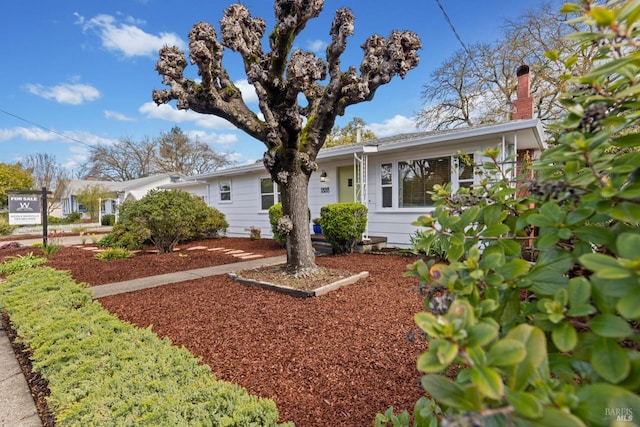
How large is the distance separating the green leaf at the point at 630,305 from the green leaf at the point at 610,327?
0.06 m

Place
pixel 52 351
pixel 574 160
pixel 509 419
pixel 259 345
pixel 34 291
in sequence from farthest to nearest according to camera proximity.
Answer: pixel 34 291 → pixel 259 345 → pixel 52 351 → pixel 574 160 → pixel 509 419

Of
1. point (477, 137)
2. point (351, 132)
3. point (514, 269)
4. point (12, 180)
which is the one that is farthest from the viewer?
point (351, 132)

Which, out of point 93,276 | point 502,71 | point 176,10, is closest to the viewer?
point 93,276

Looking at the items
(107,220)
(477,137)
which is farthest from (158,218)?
(107,220)

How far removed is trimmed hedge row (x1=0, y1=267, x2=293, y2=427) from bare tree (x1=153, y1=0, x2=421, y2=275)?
2.90 metres

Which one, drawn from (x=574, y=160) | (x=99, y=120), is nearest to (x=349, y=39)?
(x=574, y=160)

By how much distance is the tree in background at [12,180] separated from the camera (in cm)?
2335

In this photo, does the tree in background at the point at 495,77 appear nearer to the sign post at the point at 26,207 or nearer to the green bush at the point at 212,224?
the green bush at the point at 212,224

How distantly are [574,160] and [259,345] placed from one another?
2.96m

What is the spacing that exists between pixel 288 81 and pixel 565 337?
14.5ft

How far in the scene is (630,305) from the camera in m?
0.55

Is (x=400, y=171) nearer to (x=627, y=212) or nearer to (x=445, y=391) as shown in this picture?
(x=627, y=212)

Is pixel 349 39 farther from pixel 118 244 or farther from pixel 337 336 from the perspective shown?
pixel 118 244

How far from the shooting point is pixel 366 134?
89.9 ft
